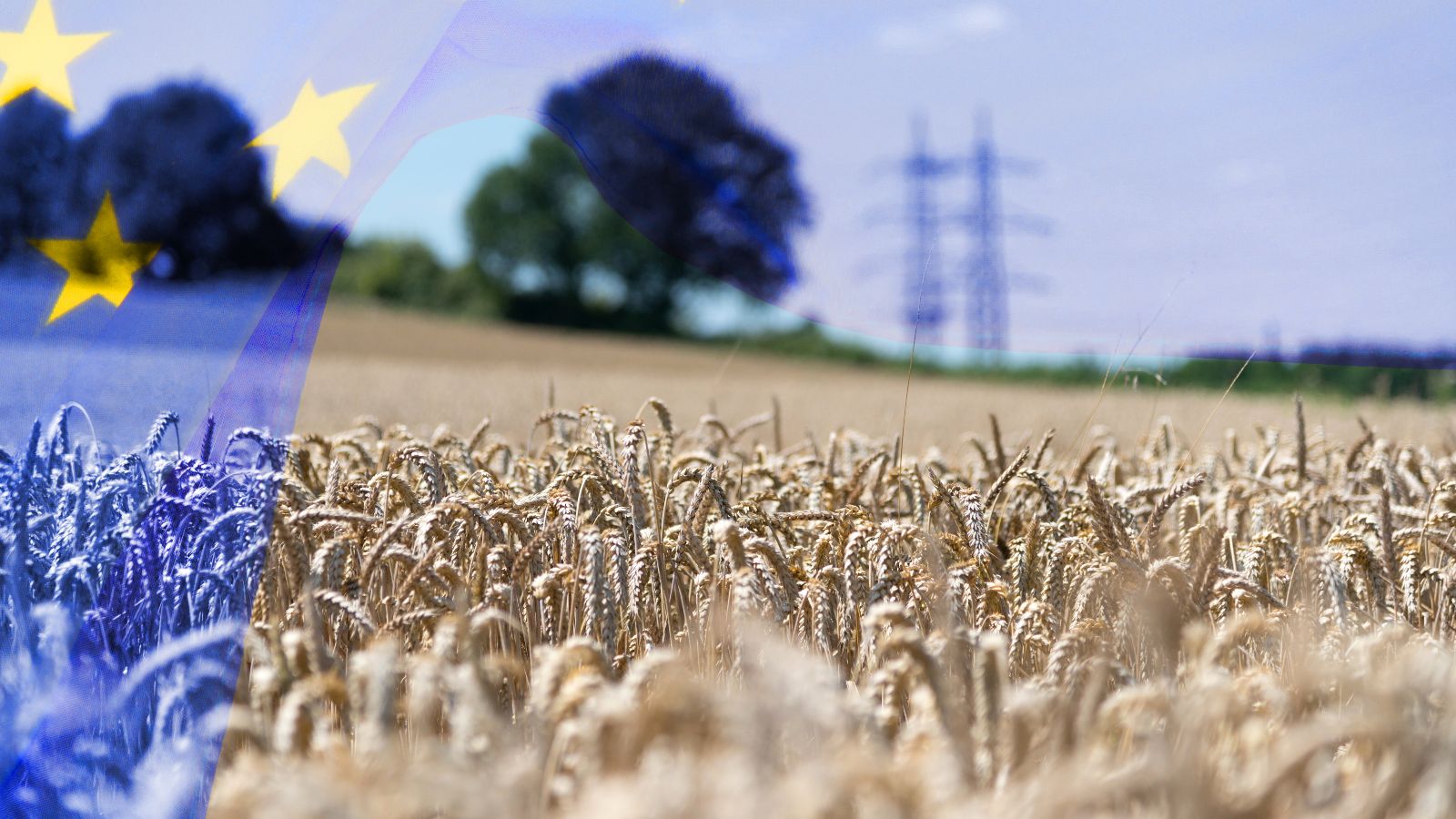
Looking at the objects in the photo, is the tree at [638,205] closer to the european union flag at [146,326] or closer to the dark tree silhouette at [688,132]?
the dark tree silhouette at [688,132]

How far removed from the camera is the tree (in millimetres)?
3879

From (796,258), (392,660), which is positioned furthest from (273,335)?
(796,258)

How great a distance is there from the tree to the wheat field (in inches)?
49.0

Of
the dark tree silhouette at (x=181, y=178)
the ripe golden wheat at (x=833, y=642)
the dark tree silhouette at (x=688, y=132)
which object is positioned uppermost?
the dark tree silhouette at (x=688, y=132)

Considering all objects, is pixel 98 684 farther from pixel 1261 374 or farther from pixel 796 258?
pixel 1261 374

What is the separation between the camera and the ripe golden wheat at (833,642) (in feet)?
3.20

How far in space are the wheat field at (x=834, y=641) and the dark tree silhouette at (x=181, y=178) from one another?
0.60 meters

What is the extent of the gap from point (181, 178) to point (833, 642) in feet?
5.66

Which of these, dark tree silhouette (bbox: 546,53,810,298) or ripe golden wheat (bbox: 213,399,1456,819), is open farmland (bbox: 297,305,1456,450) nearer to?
ripe golden wheat (bbox: 213,399,1456,819)

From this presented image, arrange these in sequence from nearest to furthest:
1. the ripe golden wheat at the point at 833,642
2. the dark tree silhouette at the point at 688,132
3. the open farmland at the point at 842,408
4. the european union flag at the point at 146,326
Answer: the ripe golden wheat at the point at 833,642 → the european union flag at the point at 146,326 → the dark tree silhouette at the point at 688,132 → the open farmland at the point at 842,408

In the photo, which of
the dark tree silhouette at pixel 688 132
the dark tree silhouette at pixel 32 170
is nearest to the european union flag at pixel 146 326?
the dark tree silhouette at pixel 32 170

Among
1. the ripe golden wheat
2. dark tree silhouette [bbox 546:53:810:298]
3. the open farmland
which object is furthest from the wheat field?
dark tree silhouette [bbox 546:53:810:298]

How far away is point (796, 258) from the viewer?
13.6ft

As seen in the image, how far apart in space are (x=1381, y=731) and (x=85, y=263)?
239 centimetres
